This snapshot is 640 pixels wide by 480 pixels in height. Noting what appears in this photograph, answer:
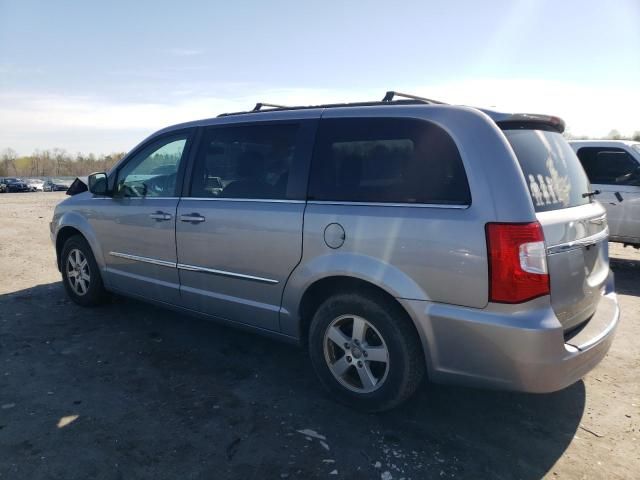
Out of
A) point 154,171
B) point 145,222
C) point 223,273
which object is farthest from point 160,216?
point 223,273

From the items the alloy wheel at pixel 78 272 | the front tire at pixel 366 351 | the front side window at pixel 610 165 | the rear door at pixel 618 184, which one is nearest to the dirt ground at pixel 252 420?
the front tire at pixel 366 351

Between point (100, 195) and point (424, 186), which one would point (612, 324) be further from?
point (100, 195)

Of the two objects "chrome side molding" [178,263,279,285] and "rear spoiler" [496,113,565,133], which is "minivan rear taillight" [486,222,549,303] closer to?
"rear spoiler" [496,113,565,133]

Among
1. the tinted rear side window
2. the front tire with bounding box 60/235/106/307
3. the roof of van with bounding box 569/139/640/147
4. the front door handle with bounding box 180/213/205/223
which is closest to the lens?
the tinted rear side window

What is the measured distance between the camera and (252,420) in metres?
3.00

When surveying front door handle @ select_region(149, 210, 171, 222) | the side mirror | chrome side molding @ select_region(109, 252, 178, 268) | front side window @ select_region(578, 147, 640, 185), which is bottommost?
chrome side molding @ select_region(109, 252, 178, 268)

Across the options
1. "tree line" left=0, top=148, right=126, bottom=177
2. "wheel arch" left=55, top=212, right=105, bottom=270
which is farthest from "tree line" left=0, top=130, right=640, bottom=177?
"wheel arch" left=55, top=212, right=105, bottom=270

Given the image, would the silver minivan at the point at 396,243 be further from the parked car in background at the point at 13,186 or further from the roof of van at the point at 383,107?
the parked car in background at the point at 13,186

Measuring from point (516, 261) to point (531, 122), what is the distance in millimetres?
1016

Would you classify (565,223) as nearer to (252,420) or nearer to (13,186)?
(252,420)

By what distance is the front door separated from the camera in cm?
409

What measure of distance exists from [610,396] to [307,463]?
2293 millimetres

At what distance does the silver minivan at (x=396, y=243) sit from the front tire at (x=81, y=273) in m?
1.38

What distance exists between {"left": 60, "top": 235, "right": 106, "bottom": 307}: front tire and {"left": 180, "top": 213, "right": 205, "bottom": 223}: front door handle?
63.8 inches
